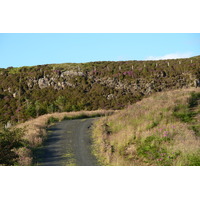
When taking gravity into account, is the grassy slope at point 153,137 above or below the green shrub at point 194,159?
above

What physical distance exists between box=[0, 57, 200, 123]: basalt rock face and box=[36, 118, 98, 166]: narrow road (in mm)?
24659

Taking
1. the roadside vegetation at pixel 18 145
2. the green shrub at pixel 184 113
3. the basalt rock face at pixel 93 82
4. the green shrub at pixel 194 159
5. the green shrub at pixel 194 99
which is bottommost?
the green shrub at pixel 194 159

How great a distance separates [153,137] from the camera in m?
12.1

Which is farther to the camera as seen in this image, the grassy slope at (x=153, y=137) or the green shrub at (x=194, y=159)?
the grassy slope at (x=153, y=137)

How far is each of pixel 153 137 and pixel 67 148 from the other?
13.1ft

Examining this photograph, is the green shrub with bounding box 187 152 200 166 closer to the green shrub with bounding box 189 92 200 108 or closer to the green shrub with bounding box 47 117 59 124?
the green shrub with bounding box 189 92 200 108

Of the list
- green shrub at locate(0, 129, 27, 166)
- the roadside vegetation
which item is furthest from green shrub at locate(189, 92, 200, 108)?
green shrub at locate(0, 129, 27, 166)

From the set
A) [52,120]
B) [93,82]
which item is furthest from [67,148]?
[93,82]

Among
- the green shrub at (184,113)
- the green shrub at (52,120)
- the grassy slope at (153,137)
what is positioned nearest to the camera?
the grassy slope at (153,137)

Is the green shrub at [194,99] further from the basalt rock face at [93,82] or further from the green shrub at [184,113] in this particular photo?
the basalt rock face at [93,82]

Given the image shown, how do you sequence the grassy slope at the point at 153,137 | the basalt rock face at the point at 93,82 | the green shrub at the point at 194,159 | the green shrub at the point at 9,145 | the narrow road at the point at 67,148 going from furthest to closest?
the basalt rock face at the point at 93,82
the narrow road at the point at 67,148
the green shrub at the point at 9,145
the grassy slope at the point at 153,137
the green shrub at the point at 194,159

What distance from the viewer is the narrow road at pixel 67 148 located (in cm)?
1064

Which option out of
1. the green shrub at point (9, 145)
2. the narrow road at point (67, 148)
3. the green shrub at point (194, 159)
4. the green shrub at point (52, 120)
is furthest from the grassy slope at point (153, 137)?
the green shrub at point (52, 120)

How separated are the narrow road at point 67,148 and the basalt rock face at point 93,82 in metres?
24.7
